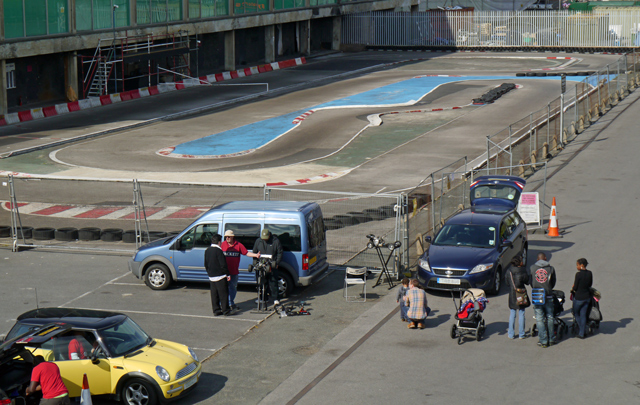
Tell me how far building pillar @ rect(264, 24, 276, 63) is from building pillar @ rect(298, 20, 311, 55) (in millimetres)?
5291

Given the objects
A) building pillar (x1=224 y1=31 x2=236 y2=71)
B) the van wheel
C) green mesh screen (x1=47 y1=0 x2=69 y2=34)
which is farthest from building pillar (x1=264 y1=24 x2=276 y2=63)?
the van wheel

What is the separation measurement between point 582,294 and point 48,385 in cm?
889

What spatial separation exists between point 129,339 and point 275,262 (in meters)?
4.77

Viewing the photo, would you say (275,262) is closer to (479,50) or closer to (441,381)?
(441,381)

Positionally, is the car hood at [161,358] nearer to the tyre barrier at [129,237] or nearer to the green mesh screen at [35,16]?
the tyre barrier at [129,237]

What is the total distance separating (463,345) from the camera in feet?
45.2

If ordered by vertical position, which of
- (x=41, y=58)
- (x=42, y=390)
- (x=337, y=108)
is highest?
(x=41, y=58)

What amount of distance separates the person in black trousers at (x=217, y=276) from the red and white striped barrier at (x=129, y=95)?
1084 inches

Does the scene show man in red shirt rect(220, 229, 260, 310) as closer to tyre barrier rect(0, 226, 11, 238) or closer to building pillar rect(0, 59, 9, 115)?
tyre barrier rect(0, 226, 11, 238)

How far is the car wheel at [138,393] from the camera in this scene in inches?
436

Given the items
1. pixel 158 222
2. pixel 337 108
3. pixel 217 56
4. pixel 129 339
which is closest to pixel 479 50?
pixel 217 56

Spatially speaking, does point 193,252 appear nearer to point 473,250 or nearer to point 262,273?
point 262,273

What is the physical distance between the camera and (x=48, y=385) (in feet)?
32.3

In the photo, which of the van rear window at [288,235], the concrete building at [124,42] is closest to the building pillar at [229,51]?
the concrete building at [124,42]
